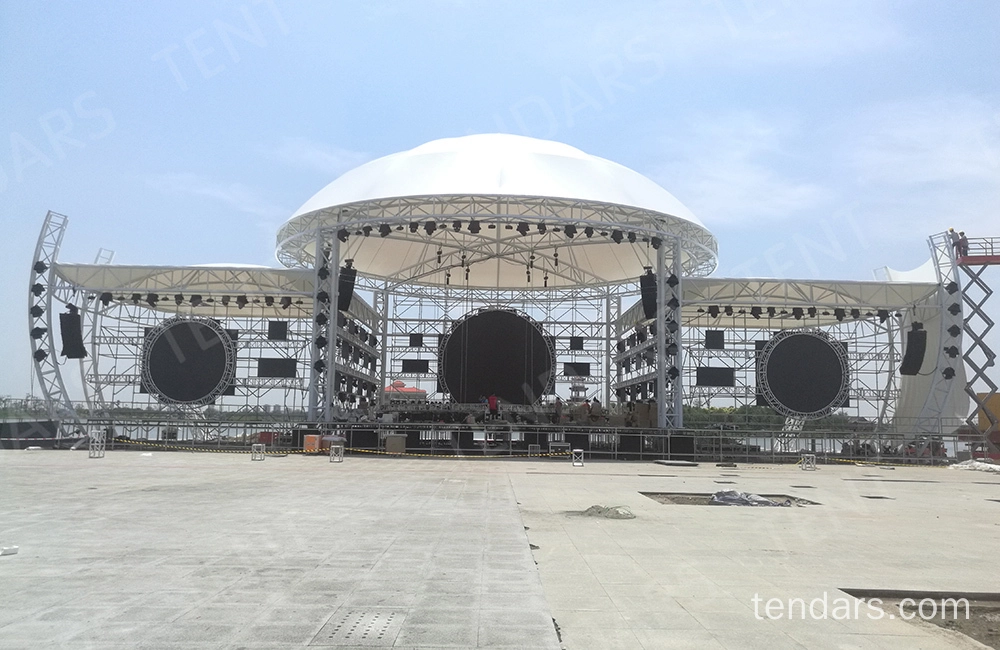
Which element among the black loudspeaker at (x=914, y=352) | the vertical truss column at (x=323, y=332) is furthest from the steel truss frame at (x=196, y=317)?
the black loudspeaker at (x=914, y=352)

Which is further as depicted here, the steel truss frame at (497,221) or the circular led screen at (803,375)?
the circular led screen at (803,375)

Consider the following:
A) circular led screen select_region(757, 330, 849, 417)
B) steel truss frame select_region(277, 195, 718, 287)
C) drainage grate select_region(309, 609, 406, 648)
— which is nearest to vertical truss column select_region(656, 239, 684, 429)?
steel truss frame select_region(277, 195, 718, 287)

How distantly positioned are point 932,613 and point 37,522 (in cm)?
1141

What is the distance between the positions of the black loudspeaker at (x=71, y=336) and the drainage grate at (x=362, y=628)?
126 ft

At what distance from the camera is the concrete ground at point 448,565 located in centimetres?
630

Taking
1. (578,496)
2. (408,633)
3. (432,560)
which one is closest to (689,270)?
(578,496)

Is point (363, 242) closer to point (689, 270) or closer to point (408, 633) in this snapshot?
point (689, 270)

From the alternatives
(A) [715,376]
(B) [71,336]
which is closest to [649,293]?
(A) [715,376]

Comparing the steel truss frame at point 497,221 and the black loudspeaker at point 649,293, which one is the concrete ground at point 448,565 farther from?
the black loudspeaker at point 649,293

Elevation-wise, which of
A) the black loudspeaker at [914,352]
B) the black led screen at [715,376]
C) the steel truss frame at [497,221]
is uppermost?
the steel truss frame at [497,221]

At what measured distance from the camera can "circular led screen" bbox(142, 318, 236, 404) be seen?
135ft

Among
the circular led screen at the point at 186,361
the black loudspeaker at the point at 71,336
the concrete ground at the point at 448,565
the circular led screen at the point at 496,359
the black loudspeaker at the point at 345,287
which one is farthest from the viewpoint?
the circular led screen at the point at 496,359

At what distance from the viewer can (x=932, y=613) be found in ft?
24.5

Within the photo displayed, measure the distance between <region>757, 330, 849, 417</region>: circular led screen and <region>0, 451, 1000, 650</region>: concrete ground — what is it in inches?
903
